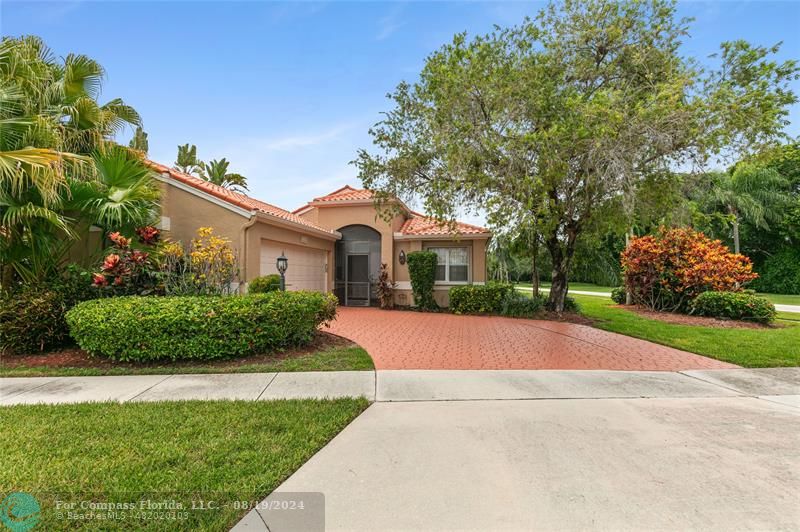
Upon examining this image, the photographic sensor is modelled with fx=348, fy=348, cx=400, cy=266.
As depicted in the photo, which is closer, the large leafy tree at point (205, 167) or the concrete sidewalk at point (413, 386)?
the concrete sidewalk at point (413, 386)

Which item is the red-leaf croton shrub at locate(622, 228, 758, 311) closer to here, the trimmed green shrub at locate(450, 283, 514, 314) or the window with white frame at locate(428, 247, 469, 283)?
the trimmed green shrub at locate(450, 283, 514, 314)

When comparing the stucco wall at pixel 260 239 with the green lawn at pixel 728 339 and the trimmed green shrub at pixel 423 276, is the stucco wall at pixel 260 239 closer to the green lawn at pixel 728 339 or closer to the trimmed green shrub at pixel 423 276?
the trimmed green shrub at pixel 423 276

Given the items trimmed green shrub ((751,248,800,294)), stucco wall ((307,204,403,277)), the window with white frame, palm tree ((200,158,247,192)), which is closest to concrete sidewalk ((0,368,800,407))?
the window with white frame

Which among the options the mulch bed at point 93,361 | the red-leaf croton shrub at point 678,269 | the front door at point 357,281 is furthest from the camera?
the front door at point 357,281

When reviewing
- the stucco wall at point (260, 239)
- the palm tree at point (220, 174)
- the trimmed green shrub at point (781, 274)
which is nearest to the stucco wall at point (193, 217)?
the stucco wall at point (260, 239)

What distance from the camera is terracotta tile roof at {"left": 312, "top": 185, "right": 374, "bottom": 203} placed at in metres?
15.0

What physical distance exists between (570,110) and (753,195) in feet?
83.1

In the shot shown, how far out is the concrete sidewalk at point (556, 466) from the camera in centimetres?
238

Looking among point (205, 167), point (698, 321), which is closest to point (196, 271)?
point (698, 321)

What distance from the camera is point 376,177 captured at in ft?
34.2

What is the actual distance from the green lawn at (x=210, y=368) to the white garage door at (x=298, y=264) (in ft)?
16.4

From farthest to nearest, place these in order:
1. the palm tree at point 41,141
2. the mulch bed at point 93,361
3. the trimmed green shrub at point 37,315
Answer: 1. the trimmed green shrub at point 37,315
2. the mulch bed at point 93,361
3. the palm tree at point 41,141

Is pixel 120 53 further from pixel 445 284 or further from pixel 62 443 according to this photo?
pixel 445 284

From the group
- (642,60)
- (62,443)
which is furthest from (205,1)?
(642,60)
